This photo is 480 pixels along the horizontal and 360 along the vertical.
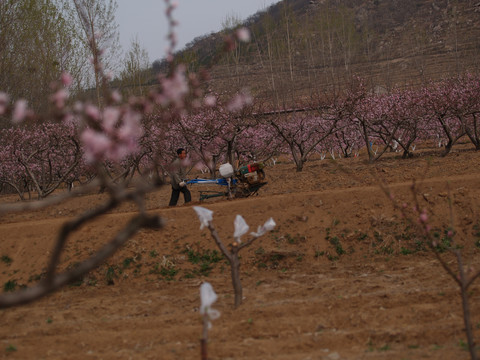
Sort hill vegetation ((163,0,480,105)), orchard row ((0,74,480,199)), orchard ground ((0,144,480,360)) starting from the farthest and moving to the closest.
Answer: hill vegetation ((163,0,480,105)), orchard row ((0,74,480,199)), orchard ground ((0,144,480,360))

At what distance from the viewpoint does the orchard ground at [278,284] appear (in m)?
6.02

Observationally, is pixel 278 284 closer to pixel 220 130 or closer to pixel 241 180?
pixel 241 180

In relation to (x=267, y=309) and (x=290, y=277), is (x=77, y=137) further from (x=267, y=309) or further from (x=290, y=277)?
(x=267, y=309)

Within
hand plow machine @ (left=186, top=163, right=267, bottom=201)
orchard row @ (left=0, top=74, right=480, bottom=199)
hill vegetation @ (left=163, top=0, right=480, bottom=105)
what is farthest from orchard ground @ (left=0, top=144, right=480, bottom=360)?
hill vegetation @ (left=163, top=0, right=480, bottom=105)

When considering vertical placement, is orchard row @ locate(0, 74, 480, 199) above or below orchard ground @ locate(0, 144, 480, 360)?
above

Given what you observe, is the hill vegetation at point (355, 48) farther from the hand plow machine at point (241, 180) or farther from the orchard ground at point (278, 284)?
the orchard ground at point (278, 284)

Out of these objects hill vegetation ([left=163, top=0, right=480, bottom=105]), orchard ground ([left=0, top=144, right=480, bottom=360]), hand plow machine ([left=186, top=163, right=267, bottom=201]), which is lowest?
orchard ground ([left=0, top=144, right=480, bottom=360])

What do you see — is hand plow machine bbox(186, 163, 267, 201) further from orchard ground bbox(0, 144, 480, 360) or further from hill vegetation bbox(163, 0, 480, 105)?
hill vegetation bbox(163, 0, 480, 105)

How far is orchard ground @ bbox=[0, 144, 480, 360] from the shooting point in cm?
602

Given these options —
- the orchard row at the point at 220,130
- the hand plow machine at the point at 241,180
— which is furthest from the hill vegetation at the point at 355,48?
the hand plow machine at the point at 241,180

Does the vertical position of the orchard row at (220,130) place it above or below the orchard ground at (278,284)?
above

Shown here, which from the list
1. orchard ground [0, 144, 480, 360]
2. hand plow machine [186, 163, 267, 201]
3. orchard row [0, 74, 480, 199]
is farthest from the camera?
orchard row [0, 74, 480, 199]

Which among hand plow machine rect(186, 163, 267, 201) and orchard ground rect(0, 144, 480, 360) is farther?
hand plow machine rect(186, 163, 267, 201)

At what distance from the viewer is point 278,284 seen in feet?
29.6
